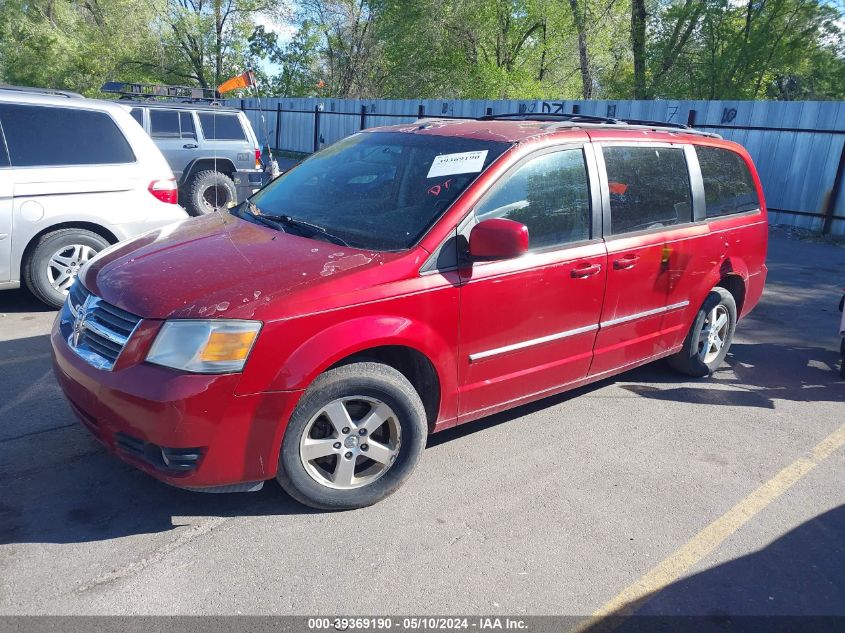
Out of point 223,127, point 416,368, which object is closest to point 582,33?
point 223,127

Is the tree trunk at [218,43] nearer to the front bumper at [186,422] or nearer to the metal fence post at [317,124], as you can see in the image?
the metal fence post at [317,124]

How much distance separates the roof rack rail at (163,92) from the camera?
502 inches

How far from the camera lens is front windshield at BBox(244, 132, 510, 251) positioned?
3688mm

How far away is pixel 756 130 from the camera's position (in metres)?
14.1

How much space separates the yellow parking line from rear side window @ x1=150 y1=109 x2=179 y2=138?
10.7 meters

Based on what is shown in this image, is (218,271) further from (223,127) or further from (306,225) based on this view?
(223,127)

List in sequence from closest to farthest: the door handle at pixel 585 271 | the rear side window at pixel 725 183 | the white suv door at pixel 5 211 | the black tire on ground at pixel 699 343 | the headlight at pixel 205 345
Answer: the headlight at pixel 205 345 → the door handle at pixel 585 271 → the rear side window at pixel 725 183 → the black tire on ground at pixel 699 343 → the white suv door at pixel 5 211

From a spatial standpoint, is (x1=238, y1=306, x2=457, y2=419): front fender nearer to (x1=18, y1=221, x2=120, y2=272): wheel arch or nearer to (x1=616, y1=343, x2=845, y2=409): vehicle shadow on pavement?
(x1=616, y1=343, x2=845, y2=409): vehicle shadow on pavement

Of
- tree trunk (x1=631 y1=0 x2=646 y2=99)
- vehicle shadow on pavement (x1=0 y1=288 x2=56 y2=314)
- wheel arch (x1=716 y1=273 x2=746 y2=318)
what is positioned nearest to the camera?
wheel arch (x1=716 y1=273 x2=746 y2=318)

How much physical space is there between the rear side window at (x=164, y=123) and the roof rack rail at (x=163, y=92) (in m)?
0.67

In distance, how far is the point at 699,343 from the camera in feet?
17.8

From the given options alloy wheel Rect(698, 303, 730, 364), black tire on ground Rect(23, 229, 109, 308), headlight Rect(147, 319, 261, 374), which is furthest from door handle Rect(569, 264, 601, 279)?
black tire on ground Rect(23, 229, 109, 308)

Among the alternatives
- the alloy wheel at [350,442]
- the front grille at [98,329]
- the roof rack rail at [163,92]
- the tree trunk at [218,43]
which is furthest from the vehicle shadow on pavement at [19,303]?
the tree trunk at [218,43]

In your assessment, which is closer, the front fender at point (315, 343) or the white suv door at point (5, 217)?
the front fender at point (315, 343)
